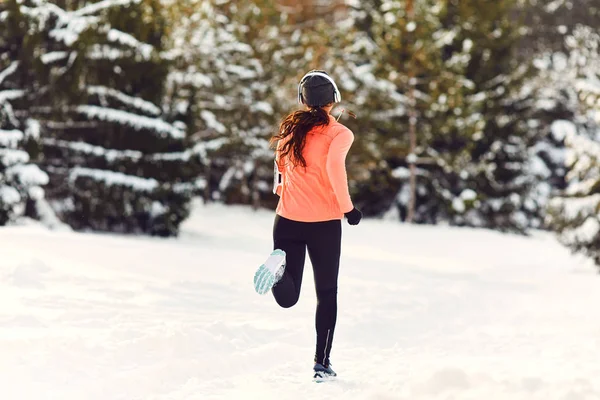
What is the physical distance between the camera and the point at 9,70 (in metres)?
15.2

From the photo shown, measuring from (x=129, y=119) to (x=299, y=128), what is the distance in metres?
11.8

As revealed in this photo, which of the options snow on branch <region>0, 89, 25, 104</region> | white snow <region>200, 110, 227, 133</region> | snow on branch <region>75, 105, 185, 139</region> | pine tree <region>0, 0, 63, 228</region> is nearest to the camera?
pine tree <region>0, 0, 63, 228</region>

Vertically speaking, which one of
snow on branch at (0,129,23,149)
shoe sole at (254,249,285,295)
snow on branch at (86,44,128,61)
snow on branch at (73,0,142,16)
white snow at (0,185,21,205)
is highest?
snow on branch at (73,0,142,16)

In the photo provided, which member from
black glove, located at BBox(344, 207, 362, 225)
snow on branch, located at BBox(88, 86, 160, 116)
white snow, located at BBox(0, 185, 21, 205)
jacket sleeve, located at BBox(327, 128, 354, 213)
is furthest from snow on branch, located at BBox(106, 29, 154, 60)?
black glove, located at BBox(344, 207, 362, 225)

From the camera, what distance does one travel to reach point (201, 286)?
9.80m

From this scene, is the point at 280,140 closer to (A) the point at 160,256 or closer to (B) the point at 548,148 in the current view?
(A) the point at 160,256

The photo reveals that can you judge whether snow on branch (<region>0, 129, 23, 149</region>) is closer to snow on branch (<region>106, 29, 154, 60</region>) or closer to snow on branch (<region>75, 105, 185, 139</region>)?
snow on branch (<region>75, 105, 185, 139</region>)

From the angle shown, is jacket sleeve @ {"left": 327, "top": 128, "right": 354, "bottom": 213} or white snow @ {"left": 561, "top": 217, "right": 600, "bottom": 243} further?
white snow @ {"left": 561, "top": 217, "right": 600, "bottom": 243}

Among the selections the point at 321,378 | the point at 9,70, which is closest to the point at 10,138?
the point at 9,70

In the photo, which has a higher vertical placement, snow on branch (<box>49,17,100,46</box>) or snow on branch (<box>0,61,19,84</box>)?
snow on branch (<box>49,17,100,46</box>)

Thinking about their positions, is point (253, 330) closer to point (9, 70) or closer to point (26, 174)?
point (26, 174)

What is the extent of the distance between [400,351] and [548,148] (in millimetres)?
27162

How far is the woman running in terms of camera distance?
528 cm

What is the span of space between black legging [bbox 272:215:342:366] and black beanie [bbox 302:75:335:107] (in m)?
0.78
